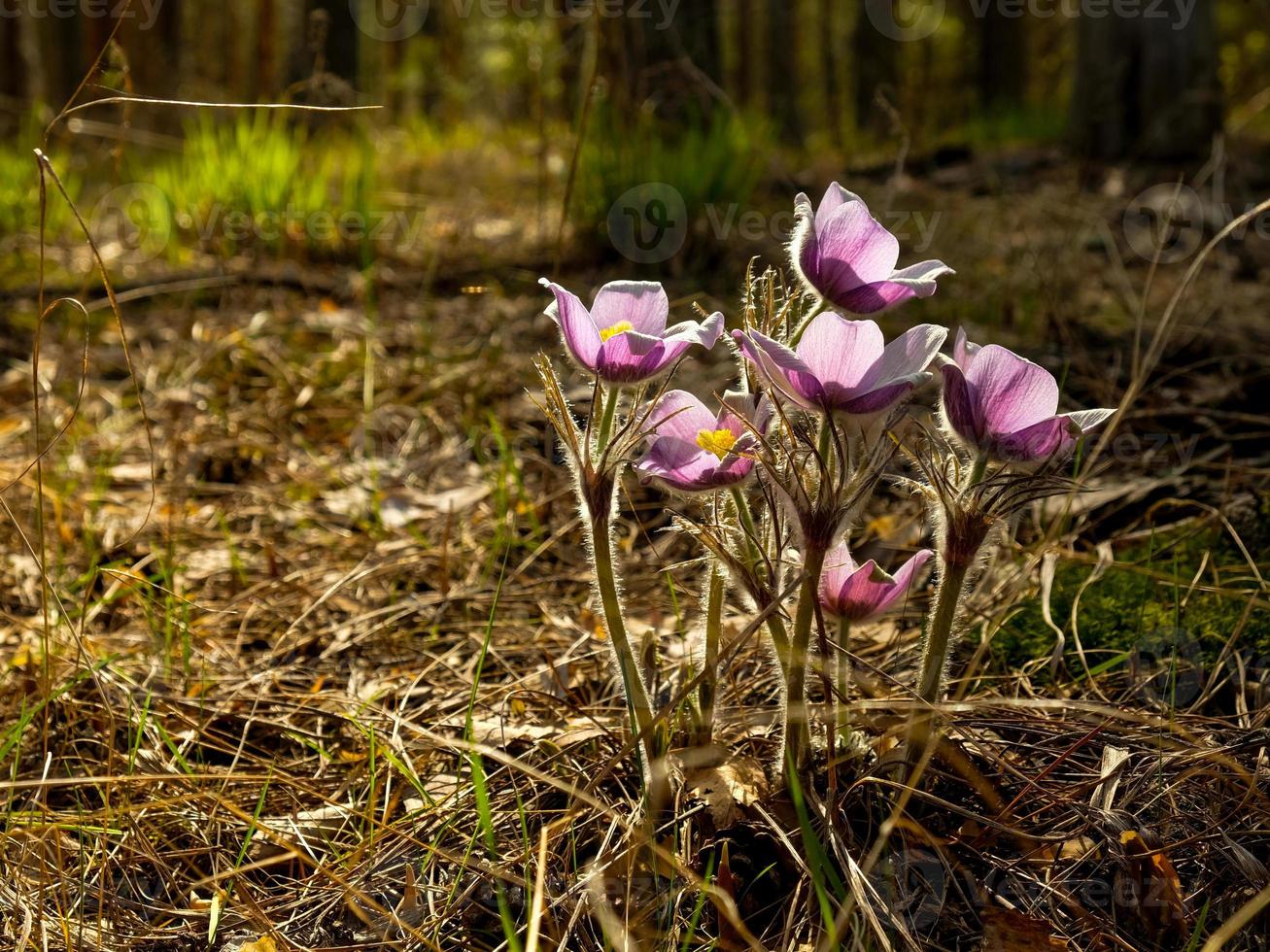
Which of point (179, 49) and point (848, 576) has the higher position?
point (179, 49)

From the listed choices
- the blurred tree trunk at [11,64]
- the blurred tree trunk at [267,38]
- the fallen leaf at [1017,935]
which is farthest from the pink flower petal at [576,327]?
the blurred tree trunk at [11,64]

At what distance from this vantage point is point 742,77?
36.6 ft

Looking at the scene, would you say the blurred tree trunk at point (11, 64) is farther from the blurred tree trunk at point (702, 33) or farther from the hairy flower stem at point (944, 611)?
the hairy flower stem at point (944, 611)

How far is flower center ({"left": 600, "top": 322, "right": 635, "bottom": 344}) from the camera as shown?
1.12 meters

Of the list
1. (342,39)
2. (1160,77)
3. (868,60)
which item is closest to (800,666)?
(1160,77)

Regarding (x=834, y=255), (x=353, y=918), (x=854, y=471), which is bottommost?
(x=353, y=918)

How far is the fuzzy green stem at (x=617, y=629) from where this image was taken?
1207mm

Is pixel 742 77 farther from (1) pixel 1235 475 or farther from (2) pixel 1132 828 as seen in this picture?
(2) pixel 1132 828

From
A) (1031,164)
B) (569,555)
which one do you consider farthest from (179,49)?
(569,555)

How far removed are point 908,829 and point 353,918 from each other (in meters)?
0.66

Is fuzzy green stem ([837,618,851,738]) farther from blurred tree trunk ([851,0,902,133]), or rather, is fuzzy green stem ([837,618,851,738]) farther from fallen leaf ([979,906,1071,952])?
blurred tree trunk ([851,0,902,133])

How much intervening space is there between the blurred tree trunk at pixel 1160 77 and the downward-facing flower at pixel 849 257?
170 inches

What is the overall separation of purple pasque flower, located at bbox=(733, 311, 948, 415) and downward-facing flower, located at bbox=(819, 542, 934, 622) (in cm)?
24

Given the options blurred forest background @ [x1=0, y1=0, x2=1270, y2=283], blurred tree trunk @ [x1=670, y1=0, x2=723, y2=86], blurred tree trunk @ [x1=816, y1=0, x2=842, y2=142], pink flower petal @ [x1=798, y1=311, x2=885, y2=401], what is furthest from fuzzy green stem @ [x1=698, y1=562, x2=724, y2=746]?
blurred tree trunk @ [x1=816, y1=0, x2=842, y2=142]
